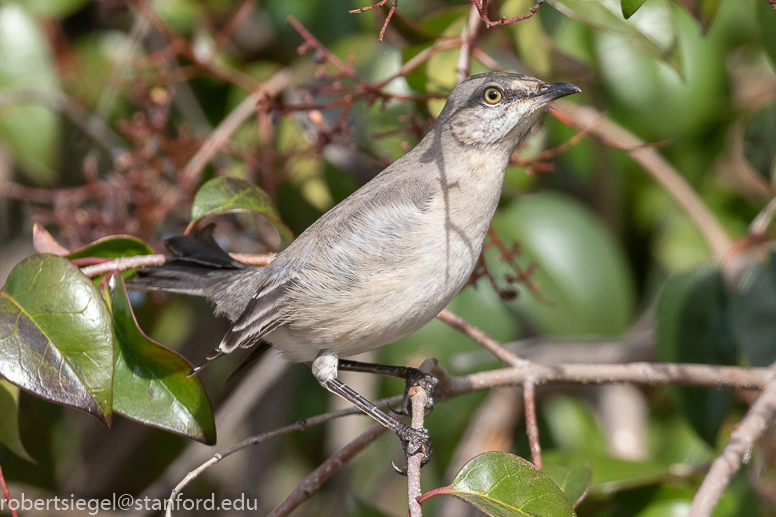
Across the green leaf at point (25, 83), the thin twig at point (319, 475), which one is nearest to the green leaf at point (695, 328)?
the thin twig at point (319, 475)

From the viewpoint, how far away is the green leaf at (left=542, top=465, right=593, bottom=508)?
2139mm

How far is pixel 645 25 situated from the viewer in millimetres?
2318

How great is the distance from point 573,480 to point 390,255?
92 centimetres

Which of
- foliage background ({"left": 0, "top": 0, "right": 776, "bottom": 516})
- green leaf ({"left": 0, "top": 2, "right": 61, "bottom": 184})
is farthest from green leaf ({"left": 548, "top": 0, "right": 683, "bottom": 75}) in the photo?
green leaf ({"left": 0, "top": 2, "right": 61, "bottom": 184})

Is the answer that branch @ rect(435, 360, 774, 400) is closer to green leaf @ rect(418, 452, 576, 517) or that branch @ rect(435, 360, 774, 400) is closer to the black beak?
green leaf @ rect(418, 452, 576, 517)

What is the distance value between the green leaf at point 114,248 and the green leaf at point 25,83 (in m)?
1.42

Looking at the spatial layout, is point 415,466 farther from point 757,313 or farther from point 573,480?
point 757,313

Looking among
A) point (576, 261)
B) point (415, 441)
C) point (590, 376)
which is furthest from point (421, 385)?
point (576, 261)

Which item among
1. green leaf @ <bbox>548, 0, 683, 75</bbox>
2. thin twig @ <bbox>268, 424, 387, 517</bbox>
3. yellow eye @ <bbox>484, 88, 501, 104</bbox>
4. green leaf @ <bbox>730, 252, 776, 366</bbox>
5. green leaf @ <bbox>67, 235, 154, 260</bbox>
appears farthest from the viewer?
green leaf @ <bbox>730, 252, 776, 366</bbox>

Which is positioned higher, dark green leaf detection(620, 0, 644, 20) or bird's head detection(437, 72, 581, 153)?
dark green leaf detection(620, 0, 644, 20)

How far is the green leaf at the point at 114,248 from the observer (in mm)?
2375

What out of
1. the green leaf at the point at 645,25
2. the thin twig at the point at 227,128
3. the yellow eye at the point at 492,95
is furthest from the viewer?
the thin twig at the point at 227,128

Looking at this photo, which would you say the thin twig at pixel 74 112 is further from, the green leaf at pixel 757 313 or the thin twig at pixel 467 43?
the green leaf at pixel 757 313

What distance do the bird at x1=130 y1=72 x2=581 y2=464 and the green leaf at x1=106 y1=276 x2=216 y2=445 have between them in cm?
16
